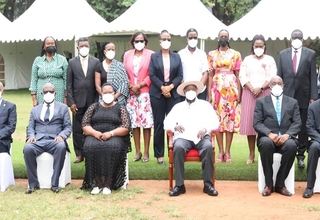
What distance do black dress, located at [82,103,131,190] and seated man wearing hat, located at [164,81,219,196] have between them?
70cm

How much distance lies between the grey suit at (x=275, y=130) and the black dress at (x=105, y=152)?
1.85m

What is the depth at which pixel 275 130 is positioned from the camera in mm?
7773

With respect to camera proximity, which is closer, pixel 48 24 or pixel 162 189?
pixel 162 189

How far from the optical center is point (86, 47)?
8648mm

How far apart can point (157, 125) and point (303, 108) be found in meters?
2.23

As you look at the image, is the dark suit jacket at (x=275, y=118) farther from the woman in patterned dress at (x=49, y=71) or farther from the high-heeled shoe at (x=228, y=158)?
the woman in patterned dress at (x=49, y=71)

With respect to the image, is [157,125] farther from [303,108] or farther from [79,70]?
[303,108]

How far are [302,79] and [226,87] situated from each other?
117 centimetres

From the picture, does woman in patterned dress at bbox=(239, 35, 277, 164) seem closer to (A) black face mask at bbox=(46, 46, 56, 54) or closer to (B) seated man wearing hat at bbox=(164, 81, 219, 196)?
(B) seated man wearing hat at bbox=(164, 81, 219, 196)

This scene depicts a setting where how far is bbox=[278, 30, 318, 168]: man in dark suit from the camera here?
27.3 feet

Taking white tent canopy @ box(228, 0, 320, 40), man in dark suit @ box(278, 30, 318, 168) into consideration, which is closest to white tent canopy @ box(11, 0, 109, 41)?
white tent canopy @ box(228, 0, 320, 40)

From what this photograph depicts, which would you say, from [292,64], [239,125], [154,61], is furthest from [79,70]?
[292,64]

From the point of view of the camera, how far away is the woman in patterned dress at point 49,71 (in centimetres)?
867

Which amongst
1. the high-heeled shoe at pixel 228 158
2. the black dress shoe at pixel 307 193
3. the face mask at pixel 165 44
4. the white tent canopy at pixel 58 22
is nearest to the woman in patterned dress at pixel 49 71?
the face mask at pixel 165 44
